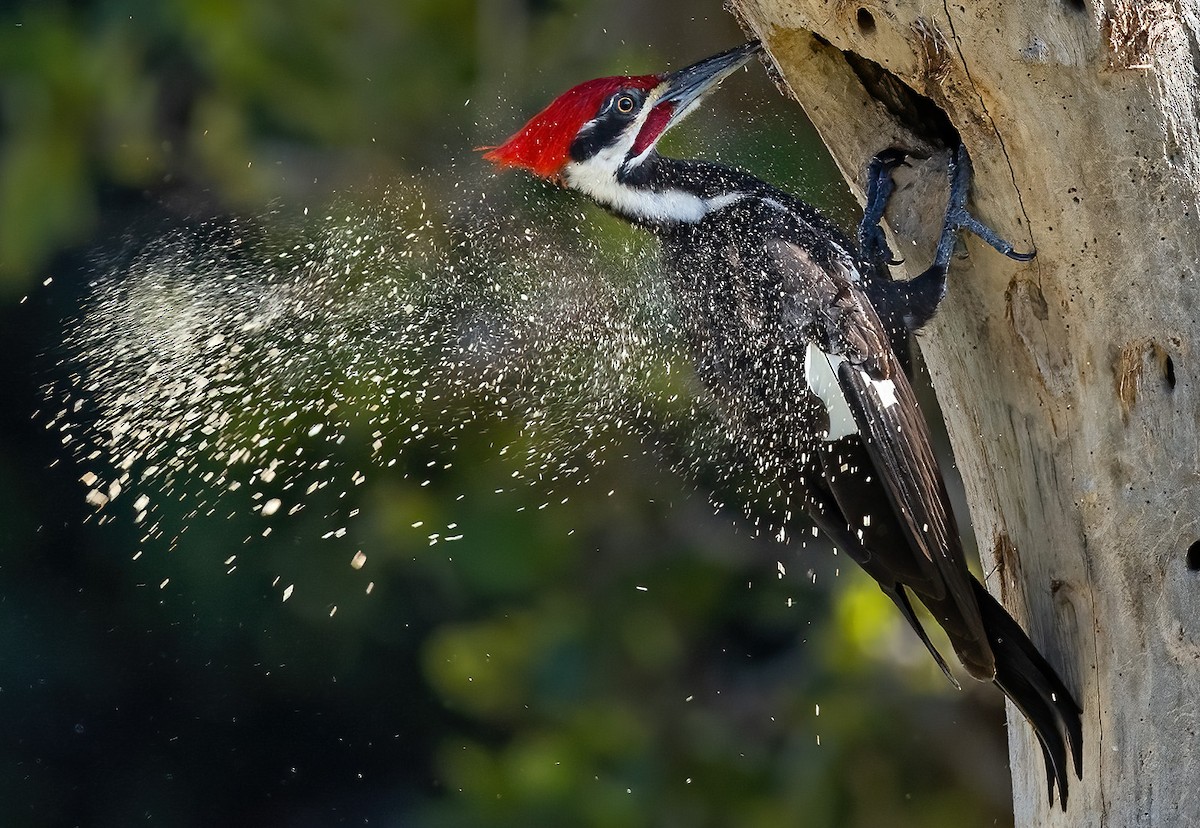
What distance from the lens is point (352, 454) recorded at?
11.2 feet

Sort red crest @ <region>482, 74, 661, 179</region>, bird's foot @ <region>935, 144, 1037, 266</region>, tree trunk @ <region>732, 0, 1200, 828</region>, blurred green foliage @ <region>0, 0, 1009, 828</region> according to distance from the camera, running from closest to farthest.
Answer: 1. tree trunk @ <region>732, 0, 1200, 828</region>
2. bird's foot @ <region>935, 144, 1037, 266</region>
3. red crest @ <region>482, 74, 661, 179</region>
4. blurred green foliage @ <region>0, 0, 1009, 828</region>

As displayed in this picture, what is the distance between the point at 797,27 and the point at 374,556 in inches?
78.7

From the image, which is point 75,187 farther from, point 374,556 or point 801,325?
point 801,325

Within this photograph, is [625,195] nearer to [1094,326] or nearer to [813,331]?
[813,331]

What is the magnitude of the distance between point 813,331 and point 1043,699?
0.69 meters

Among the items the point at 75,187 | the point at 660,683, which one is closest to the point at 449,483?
the point at 660,683

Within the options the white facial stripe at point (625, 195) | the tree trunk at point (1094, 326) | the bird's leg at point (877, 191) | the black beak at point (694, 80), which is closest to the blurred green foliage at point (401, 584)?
the white facial stripe at point (625, 195)

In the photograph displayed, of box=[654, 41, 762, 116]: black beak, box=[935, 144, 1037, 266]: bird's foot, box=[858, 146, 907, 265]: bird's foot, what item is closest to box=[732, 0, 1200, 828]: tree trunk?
box=[935, 144, 1037, 266]: bird's foot

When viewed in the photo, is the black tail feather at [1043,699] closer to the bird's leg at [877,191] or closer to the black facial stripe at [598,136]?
the bird's leg at [877,191]

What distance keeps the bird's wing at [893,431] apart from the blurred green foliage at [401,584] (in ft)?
2.91

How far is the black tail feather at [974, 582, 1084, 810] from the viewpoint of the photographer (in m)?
1.94

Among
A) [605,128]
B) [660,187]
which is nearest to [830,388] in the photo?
[660,187]

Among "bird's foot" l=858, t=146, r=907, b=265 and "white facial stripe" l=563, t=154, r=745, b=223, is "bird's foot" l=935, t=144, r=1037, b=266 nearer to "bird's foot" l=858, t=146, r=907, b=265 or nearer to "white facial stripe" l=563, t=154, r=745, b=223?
"bird's foot" l=858, t=146, r=907, b=265

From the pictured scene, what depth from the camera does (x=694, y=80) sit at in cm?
250
